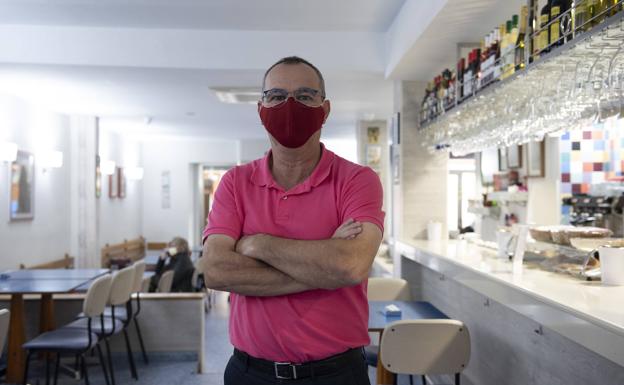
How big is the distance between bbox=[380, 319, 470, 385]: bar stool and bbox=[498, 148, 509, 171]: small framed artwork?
15.5 ft

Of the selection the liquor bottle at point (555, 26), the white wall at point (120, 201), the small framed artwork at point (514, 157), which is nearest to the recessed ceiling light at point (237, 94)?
the small framed artwork at point (514, 157)

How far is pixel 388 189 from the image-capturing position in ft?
29.8

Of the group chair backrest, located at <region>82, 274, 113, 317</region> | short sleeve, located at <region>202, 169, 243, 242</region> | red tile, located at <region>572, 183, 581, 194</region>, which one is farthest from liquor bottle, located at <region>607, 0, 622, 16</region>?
red tile, located at <region>572, 183, 581, 194</region>

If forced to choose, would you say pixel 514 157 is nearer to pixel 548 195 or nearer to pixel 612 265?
pixel 548 195

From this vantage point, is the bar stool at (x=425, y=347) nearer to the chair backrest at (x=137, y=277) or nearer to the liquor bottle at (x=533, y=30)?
the liquor bottle at (x=533, y=30)

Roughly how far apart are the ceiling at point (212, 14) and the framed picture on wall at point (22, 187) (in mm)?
2283

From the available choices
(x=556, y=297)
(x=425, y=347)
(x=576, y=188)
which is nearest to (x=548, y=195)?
(x=576, y=188)

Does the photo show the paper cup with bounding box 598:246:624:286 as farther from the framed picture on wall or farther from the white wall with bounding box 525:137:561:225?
the framed picture on wall

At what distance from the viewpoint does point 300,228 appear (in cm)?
161

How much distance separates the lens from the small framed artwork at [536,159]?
639 cm

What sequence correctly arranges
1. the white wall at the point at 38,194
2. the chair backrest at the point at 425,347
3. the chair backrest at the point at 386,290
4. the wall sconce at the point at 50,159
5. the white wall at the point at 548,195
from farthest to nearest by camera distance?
the wall sconce at the point at 50,159, the white wall at the point at 38,194, the white wall at the point at 548,195, the chair backrest at the point at 386,290, the chair backrest at the point at 425,347

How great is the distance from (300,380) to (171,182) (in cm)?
1152

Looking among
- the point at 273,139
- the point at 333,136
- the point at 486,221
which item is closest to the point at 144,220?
the point at 333,136

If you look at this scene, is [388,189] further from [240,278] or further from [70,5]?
[240,278]
